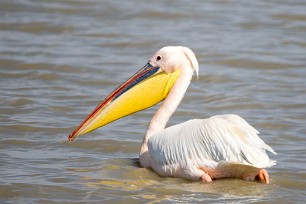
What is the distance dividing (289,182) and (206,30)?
602cm

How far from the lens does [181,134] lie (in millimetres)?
5805

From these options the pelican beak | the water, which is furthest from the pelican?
the water

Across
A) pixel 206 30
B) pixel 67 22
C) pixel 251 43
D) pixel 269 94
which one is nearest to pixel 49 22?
pixel 67 22

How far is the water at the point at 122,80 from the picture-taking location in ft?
18.8

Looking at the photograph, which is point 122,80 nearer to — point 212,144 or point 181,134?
point 181,134

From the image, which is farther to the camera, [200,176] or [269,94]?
[269,94]

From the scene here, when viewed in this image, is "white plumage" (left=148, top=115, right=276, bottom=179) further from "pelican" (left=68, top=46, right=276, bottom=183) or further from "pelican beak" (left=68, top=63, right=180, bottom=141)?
"pelican beak" (left=68, top=63, right=180, bottom=141)

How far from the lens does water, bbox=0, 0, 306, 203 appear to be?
226 inches

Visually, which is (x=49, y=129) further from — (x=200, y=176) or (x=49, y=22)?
(x=49, y=22)

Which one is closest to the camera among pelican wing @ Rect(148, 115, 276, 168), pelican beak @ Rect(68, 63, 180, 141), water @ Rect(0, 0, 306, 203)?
pelican wing @ Rect(148, 115, 276, 168)

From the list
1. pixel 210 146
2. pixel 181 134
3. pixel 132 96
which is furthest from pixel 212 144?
A: pixel 132 96

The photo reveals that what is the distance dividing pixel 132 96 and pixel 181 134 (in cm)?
79

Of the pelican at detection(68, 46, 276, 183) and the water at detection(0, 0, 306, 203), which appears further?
the water at detection(0, 0, 306, 203)

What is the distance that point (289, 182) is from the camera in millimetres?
5980
